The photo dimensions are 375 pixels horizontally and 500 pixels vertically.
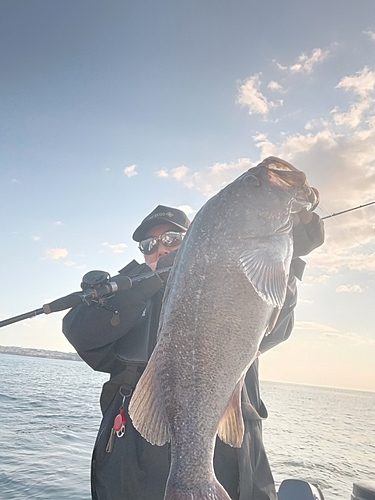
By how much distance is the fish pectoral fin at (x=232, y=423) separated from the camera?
238cm

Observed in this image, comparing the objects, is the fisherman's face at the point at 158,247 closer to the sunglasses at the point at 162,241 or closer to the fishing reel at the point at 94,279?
the sunglasses at the point at 162,241

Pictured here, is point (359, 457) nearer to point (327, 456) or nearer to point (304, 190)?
point (327, 456)

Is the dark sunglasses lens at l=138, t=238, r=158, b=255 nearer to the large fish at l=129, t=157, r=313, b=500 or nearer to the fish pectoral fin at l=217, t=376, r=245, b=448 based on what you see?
the large fish at l=129, t=157, r=313, b=500

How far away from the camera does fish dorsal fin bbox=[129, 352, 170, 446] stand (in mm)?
2348

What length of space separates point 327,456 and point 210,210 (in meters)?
19.9

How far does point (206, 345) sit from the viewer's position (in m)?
2.30

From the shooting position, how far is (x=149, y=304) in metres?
4.08

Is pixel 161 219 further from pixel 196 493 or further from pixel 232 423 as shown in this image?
pixel 196 493

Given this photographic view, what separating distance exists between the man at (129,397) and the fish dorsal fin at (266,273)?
711mm

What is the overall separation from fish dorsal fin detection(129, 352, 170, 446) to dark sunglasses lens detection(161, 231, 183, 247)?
2.23 metres

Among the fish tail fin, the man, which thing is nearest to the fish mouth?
the man

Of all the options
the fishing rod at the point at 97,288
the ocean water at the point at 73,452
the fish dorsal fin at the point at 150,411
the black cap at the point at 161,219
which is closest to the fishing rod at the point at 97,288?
the fishing rod at the point at 97,288

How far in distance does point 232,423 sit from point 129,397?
4.72ft

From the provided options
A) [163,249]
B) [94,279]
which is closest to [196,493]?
[94,279]
